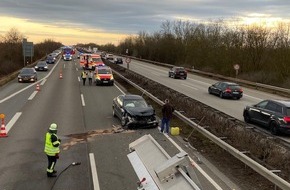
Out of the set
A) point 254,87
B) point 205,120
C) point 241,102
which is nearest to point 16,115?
point 205,120

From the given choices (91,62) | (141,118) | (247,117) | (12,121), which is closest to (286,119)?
(247,117)

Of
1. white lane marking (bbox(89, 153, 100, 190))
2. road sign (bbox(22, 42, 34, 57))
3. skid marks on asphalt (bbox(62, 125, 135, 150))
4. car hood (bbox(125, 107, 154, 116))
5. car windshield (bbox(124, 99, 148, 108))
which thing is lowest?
skid marks on asphalt (bbox(62, 125, 135, 150))

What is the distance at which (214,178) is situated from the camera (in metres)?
9.91

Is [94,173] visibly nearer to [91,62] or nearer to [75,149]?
[75,149]

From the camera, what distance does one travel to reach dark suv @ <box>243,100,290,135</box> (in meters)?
16.3

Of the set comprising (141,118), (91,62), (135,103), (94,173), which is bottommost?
(94,173)

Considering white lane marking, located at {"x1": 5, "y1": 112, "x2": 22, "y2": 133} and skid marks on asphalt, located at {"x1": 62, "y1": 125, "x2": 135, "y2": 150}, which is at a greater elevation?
skid marks on asphalt, located at {"x1": 62, "y1": 125, "x2": 135, "y2": 150}

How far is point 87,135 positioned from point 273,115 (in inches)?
337

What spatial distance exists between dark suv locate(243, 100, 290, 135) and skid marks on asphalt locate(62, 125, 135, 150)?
6498mm

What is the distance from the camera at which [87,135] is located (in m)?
15.2

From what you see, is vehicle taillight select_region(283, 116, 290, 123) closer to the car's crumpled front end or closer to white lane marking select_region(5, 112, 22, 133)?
the car's crumpled front end

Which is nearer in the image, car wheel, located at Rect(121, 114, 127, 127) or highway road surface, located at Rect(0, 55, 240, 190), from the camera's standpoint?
highway road surface, located at Rect(0, 55, 240, 190)

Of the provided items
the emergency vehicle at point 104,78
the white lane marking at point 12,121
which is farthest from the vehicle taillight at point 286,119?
the emergency vehicle at point 104,78

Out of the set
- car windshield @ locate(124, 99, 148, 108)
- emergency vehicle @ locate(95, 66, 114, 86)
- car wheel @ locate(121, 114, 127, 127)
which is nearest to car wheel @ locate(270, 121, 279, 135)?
car windshield @ locate(124, 99, 148, 108)
